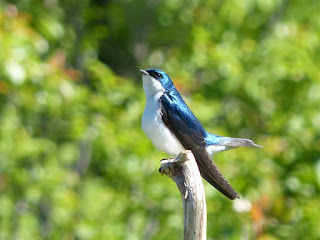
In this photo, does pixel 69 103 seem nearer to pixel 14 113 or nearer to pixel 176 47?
pixel 14 113

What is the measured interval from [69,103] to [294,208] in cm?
266

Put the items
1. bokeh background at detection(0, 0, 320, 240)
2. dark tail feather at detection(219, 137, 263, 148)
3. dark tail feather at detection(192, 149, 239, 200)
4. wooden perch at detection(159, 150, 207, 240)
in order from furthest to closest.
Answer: bokeh background at detection(0, 0, 320, 240)
dark tail feather at detection(219, 137, 263, 148)
dark tail feather at detection(192, 149, 239, 200)
wooden perch at detection(159, 150, 207, 240)

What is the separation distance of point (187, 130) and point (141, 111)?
8.08 ft

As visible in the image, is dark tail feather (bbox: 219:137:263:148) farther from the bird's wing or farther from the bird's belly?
the bird's belly

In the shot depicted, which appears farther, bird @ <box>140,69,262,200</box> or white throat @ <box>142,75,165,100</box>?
white throat @ <box>142,75,165,100</box>

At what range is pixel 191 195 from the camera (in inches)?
109

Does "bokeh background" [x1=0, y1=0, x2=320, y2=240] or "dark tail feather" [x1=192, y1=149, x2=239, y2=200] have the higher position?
"bokeh background" [x1=0, y1=0, x2=320, y2=240]

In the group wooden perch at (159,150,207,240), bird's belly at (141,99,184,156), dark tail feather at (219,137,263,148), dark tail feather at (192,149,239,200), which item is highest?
dark tail feather at (219,137,263,148)

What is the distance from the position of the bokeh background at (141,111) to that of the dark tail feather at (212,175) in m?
1.09

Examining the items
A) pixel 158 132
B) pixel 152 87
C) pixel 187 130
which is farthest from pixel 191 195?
pixel 152 87

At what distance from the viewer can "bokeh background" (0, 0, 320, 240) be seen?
4.88m

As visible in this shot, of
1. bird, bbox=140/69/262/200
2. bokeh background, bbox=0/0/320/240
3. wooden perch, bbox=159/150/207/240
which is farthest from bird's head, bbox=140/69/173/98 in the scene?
bokeh background, bbox=0/0/320/240

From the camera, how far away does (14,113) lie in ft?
21.4

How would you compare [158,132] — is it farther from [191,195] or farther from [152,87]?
[191,195]
